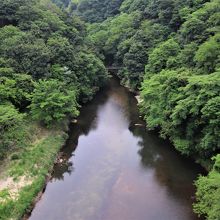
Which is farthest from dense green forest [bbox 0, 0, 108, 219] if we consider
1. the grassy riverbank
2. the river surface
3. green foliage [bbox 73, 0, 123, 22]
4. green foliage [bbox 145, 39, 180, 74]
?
green foliage [bbox 73, 0, 123, 22]

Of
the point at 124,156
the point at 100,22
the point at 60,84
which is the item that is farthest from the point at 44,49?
the point at 100,22

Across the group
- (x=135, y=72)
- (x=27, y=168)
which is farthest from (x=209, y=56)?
(x=27, y=168)

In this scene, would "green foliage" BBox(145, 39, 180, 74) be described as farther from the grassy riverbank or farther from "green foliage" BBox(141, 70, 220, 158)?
the grassy riverbank

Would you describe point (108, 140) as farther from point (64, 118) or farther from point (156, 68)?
point (156, 68)

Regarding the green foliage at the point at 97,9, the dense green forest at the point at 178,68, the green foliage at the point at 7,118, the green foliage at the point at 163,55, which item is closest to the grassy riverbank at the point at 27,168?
the green foliage at the point at 7,118

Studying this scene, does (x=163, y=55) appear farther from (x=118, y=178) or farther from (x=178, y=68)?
(x=118, y=178)
